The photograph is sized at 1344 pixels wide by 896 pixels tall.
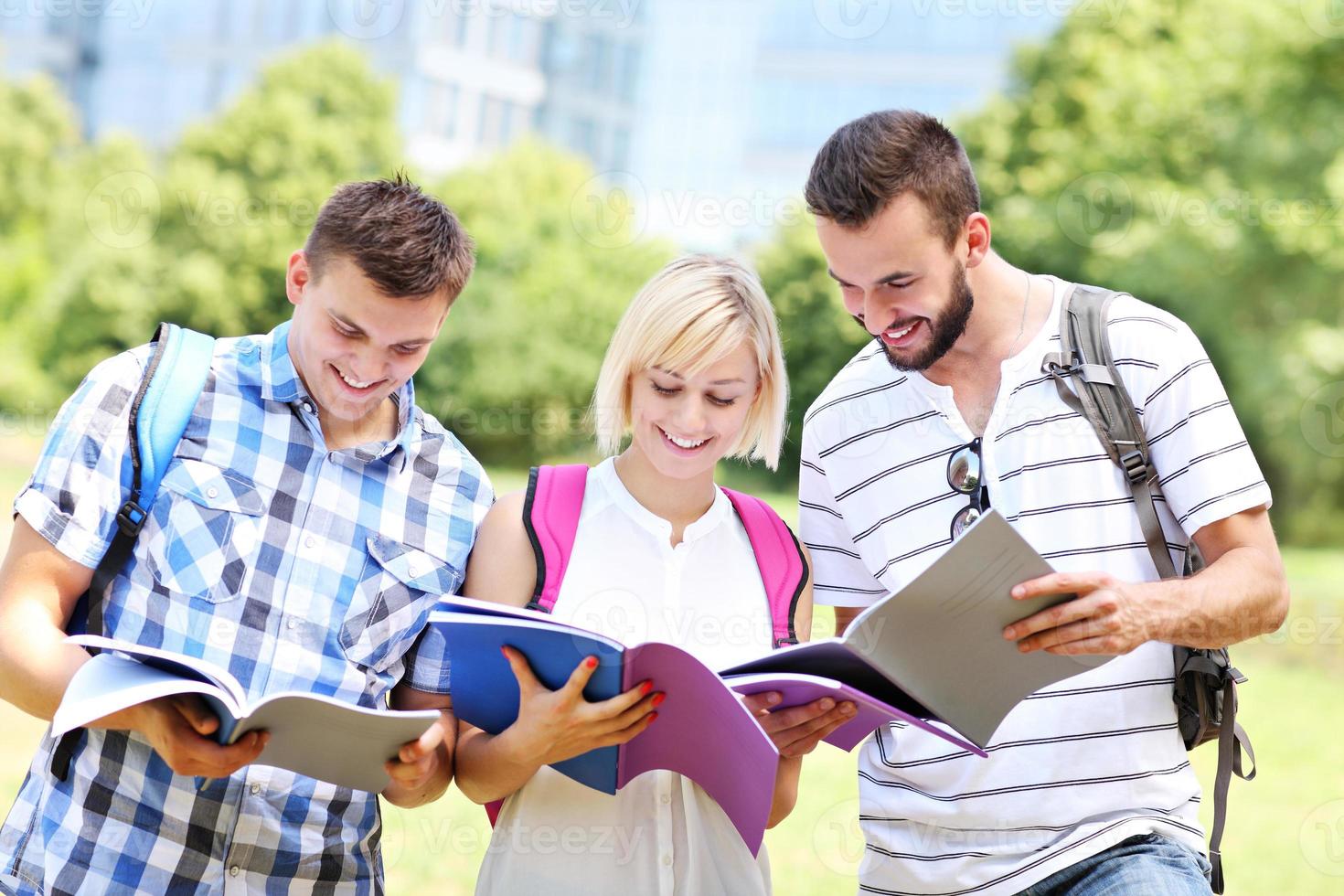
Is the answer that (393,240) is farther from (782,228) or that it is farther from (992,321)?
(782,228)

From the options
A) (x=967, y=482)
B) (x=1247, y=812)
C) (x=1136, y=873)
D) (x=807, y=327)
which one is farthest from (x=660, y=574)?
(x=807, y=327)

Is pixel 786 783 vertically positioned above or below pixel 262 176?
below

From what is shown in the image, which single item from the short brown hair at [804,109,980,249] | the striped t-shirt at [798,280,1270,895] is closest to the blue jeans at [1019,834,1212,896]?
the striped t-shirt at [798,280,1270,895]

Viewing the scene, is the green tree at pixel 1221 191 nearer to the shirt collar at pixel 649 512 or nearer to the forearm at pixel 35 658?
the shirt collar at pixel 649 512

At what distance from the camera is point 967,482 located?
2.46 m

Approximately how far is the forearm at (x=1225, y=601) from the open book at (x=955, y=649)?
0.47ft

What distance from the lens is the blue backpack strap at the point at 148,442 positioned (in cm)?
211

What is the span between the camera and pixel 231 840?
2162mm

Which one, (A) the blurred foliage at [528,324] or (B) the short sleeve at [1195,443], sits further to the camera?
(A) the blurred foliage at [528,324]

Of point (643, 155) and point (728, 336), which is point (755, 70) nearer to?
point (643, 155)

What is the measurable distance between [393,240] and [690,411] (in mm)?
623

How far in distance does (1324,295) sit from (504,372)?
38.0 ft

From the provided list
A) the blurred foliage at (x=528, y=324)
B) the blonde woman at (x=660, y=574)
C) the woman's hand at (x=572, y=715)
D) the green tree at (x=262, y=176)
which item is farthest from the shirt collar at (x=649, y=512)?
the green tree at (x=262, y=176)

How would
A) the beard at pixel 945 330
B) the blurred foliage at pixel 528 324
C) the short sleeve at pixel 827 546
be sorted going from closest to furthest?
1. the beard at pixel 945 330
2. the short sleeve at pixel 827 546
3. the blurred foliage at pixel 528 324
